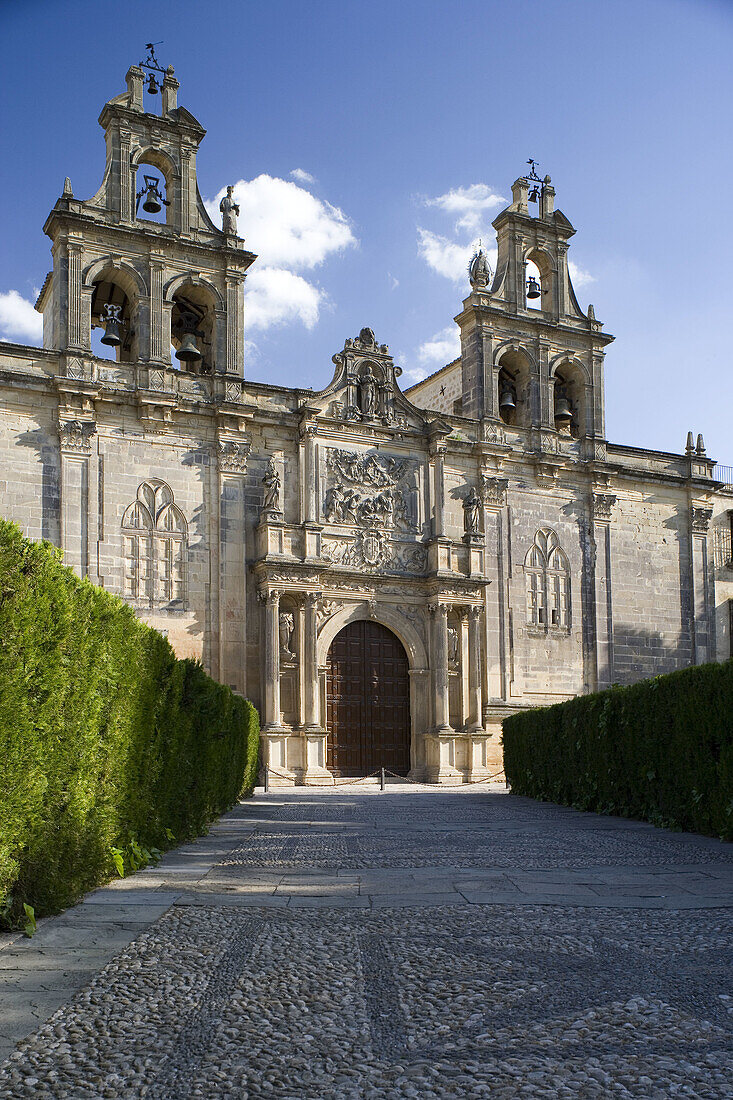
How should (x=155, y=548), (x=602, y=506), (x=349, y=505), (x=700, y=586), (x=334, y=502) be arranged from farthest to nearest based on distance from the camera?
(x=700, y=586) < (x=602, y=506) < (x=349, y=505) < (x=334, y=502) < (x=155, y=548)

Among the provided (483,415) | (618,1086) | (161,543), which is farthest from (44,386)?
(618,1086)

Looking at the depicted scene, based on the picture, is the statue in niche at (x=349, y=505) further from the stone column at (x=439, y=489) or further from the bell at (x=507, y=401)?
the bell at (x=507, y=401)

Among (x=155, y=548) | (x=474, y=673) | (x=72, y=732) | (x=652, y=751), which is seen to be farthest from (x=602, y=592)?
(x=72, y=732)

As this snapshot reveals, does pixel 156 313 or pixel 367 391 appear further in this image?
pixel 367 391

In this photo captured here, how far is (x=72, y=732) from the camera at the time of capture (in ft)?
23.7

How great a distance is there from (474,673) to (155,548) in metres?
9.10

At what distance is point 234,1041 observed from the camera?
4148 millimetres

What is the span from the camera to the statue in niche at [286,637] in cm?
2547

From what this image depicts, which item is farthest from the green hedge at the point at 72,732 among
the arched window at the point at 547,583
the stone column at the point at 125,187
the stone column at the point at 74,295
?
the arched window at the point at 547,583

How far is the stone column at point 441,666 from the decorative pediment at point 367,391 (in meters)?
5.25

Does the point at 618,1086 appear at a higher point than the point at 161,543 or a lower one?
lower

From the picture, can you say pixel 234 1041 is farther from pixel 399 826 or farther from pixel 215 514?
pixel 215 514

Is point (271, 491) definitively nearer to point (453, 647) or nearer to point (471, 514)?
point (471, 514)

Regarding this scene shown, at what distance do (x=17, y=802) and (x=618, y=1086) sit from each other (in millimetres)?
3956
